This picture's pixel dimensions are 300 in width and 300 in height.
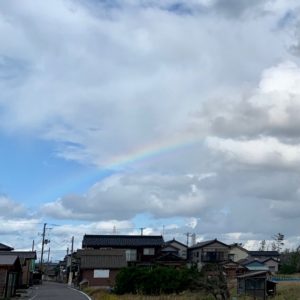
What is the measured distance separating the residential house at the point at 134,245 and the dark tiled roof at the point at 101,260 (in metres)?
8.34

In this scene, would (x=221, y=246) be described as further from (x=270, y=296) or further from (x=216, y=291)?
(x=216, y=291)

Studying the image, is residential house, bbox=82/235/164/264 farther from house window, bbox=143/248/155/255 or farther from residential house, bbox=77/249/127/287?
residential house, bbox=77/249/127/287

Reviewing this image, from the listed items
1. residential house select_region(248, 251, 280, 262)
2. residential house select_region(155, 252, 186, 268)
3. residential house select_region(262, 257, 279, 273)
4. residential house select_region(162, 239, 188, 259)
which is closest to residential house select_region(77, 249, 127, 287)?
residential house select_region(155, 252, 186, 268)

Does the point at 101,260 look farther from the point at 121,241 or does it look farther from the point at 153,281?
the point at 153,281

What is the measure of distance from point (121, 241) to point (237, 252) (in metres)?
21.8

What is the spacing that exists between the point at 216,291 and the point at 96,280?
41526mm

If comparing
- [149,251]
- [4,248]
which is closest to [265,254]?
[149,251]

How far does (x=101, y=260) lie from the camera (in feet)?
226

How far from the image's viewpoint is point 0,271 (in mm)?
38156

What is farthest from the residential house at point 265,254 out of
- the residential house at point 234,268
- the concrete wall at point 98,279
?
the concrete wall at point 98,279

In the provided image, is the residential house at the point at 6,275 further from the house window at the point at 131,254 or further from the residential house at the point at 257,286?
the house window at the point at 131,254

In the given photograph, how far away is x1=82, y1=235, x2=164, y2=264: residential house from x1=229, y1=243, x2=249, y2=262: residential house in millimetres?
14004

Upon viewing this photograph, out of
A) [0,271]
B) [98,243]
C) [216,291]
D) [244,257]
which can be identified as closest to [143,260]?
[98,243]

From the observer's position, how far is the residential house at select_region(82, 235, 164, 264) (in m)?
80.6
